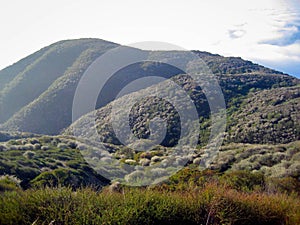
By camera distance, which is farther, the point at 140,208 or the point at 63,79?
the point at 63,79

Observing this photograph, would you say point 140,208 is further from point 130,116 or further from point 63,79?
point 63,79

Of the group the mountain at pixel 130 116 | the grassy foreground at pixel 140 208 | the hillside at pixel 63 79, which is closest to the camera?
the grassy foreground at pixel 140 208

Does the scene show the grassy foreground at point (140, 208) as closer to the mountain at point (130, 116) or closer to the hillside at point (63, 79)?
the mountain at point (130, 116)

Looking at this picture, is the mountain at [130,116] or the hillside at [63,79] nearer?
the mountain at [130,116]

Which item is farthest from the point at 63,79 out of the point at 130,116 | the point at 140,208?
the point at 140,208

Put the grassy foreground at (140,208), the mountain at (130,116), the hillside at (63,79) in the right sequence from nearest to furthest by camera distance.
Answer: the grassy foreground at (140,208) → the mountain at (130,116) → the hillside at (63,79)

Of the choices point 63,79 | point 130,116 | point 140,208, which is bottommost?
point 130,116

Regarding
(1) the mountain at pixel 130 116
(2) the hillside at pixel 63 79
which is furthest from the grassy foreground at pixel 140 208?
(2) the hillside at pixel 63 79

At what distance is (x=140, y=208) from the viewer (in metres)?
7.13

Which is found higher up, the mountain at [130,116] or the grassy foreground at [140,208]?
the grassy foreground at [140,208]

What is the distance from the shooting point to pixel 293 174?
17.5 metres

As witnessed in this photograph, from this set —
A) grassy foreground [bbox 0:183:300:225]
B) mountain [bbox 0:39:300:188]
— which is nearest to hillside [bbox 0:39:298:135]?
mountain [bbox 0:39:300:188]

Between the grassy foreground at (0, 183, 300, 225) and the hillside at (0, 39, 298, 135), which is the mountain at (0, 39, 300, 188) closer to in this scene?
the hillside at (0, 39, 298, 135)

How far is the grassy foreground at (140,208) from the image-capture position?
6.28m
